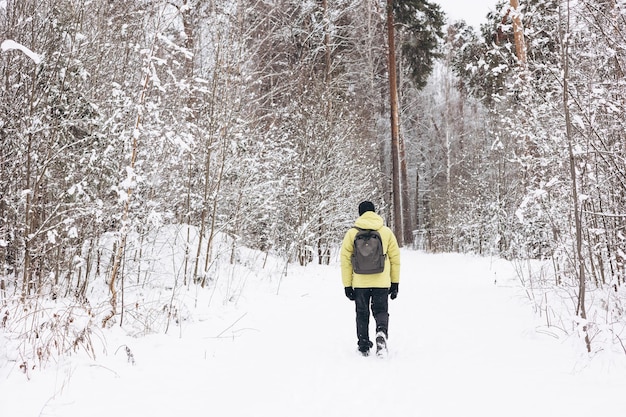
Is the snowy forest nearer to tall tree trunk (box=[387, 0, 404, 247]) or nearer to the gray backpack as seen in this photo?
the gray backpack

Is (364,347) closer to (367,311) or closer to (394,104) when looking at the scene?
(367,311)

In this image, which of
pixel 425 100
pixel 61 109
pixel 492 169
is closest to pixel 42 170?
pixel 61 109

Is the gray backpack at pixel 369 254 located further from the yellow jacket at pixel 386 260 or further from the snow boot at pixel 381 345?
the snow boot at pixel 381 345

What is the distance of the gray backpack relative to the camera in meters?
4.56

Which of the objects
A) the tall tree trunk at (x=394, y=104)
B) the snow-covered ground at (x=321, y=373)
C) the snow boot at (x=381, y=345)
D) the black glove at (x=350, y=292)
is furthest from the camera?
Answer: the tall tree trunk at (x=394, y=104)

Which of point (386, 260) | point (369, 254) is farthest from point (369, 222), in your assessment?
point (386, 260)

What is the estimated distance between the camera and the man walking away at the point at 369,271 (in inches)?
180

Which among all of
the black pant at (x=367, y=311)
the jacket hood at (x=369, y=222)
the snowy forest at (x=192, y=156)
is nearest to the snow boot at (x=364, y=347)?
the black pant at (x=367, y=311)

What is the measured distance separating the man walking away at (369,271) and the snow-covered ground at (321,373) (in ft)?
1.10

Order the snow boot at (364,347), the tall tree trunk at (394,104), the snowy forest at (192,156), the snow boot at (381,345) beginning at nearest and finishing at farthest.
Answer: the snow boot at (381,345), the snow boot at (364,347), the snowy forest at (192,156), the tall tree trunk at (394,104)

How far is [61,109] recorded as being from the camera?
5.33m

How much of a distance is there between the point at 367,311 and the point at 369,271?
49cm

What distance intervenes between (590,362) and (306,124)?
894 centimetres

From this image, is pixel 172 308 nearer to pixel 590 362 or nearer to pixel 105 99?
pixel 105 99
